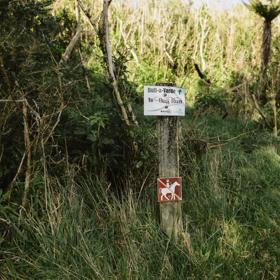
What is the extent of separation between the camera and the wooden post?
2840 millimetres

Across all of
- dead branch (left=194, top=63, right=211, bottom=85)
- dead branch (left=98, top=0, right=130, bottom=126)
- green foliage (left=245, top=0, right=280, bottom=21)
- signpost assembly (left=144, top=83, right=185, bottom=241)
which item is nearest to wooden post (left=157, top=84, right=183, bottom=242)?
signpost assembly (left=144, top=83, right=185, bottom=241)

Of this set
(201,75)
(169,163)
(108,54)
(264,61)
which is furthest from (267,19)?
(169,163)

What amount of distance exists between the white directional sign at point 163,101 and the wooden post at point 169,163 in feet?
0.21

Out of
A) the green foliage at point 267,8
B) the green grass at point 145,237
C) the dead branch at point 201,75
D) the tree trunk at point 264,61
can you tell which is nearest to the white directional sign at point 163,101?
the green grass at point 145,237

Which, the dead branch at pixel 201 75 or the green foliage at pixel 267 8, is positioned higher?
the green foliage at pixel 267 8

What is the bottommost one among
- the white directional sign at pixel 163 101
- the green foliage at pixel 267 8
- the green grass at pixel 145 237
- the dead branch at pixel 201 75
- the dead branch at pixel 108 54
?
the green grass at pixel 145 237

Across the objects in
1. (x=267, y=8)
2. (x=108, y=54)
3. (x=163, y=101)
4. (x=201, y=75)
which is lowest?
(x=163, y=101)

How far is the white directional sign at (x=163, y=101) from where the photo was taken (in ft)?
9.00

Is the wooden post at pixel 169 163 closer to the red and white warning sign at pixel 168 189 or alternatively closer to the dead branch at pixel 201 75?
the red and white warning sign at pixel 168 189

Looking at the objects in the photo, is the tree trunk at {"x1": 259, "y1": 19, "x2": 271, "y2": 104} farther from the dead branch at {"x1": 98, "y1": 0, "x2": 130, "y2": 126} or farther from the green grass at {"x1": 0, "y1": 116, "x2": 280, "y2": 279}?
the dead branch at {"x1": 98, "y1": 0, "x2": 130, "y2": 126}

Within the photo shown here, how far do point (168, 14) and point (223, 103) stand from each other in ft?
12.8

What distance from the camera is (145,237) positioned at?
109 inches

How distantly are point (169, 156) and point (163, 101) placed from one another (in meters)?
0.40

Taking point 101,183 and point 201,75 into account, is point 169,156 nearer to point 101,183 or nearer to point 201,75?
point 101,183
